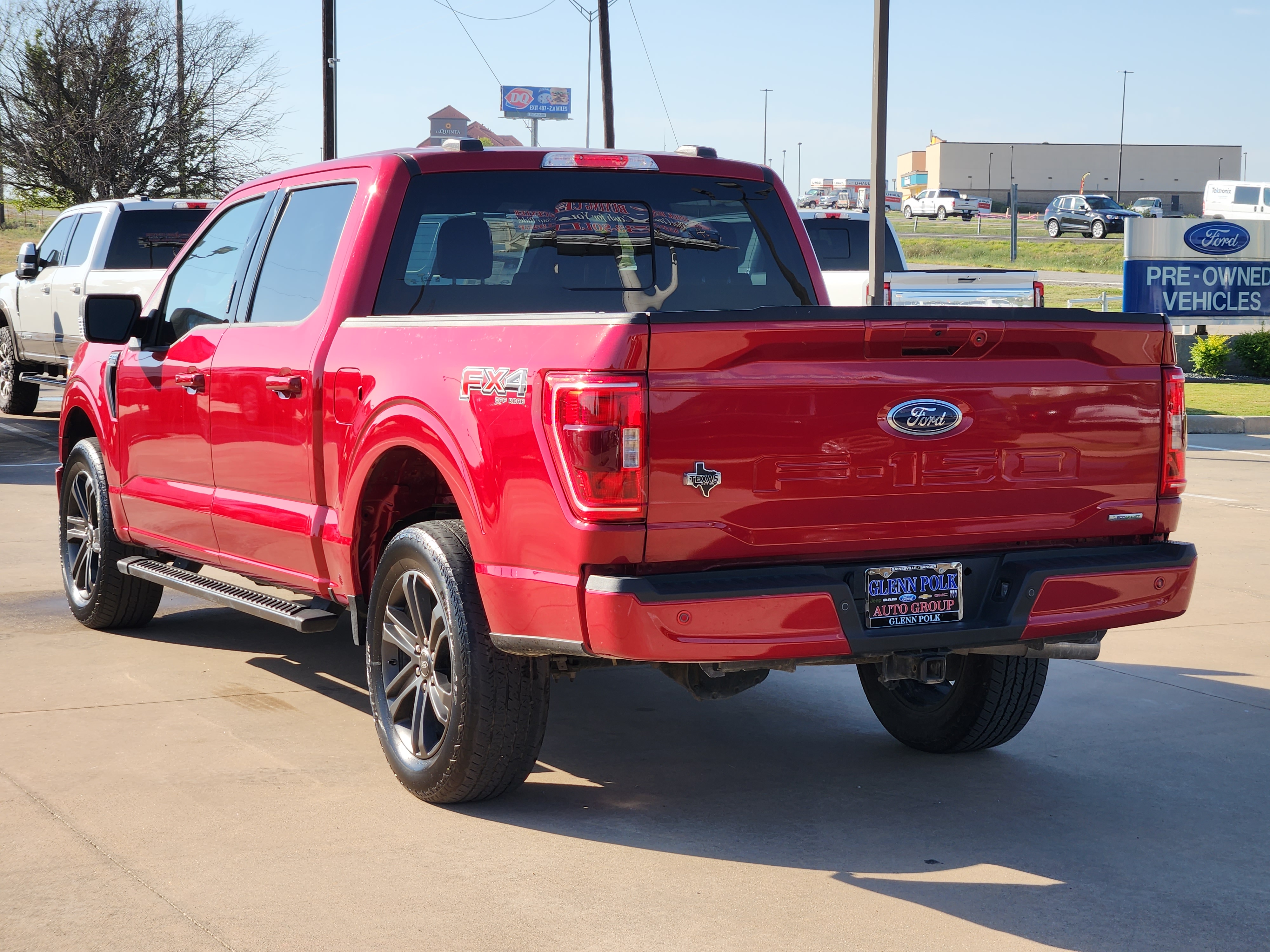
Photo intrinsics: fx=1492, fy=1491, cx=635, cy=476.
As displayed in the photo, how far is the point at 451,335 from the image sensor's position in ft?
14.9

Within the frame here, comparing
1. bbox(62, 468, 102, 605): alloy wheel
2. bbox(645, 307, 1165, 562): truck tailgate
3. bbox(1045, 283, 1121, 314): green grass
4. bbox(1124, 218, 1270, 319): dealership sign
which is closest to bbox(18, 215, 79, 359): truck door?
bbox(62, 468, 102, 605): alloy wheel

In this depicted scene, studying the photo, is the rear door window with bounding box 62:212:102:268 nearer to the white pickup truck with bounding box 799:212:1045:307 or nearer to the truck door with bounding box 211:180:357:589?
the white pickup truck with bounding box 799:212:1045:307

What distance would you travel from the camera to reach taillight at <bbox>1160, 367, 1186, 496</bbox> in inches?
178

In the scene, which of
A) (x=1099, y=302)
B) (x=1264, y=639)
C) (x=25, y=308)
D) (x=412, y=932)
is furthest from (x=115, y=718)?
(x=1099, y=302)

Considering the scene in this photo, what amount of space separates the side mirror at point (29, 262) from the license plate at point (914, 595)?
14.0 meters

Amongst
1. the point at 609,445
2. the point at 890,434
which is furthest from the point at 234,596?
the point at 890,434

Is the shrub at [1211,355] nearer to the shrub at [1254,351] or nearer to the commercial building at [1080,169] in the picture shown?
the shrub at [1254,351]

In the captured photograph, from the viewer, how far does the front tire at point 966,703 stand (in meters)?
5.20

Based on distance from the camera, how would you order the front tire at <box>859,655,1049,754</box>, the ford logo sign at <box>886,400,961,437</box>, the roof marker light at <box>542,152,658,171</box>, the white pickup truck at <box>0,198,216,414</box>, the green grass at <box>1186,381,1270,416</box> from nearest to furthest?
the ford logo sign at <box>886,400,961,437</box> < the front tire at <box>859,655,1049,754</box> < the roof marker light at <box>542,152,658,171</box> < the white pickup truck at <box>0,198,216,414</box> < the green grass at <box>1186,381,1270,416</box>

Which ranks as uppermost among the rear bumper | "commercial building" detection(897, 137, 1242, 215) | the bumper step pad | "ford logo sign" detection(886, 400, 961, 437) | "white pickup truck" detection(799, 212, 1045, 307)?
"commercial building" detection(897, 137, 1242, 215)

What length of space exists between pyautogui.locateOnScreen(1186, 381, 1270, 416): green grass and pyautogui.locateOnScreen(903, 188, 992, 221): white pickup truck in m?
58.9

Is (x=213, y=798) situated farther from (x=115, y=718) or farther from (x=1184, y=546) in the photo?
(x=1184, y=546)

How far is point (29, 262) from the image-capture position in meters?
16.2

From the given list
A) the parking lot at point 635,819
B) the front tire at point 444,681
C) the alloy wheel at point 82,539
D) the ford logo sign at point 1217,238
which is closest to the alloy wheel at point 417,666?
the front tire at point 444,681
